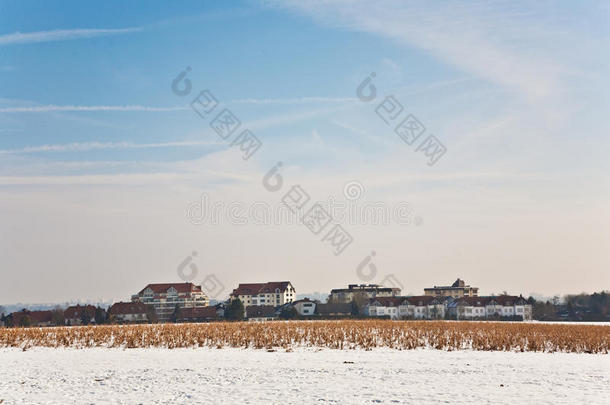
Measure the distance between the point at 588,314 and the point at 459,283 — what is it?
52.3 m

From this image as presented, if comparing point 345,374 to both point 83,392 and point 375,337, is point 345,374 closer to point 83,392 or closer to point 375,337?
point 83,392

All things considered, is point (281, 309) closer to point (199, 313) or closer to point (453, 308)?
point (199, 313)

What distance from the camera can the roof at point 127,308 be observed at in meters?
124

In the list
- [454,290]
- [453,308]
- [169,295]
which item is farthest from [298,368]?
[454,290]

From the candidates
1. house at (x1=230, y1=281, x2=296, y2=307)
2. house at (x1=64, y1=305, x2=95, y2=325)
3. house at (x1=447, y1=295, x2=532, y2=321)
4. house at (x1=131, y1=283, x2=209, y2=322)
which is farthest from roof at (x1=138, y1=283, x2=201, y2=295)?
house at (x1=447, y1=295, x2=532, y2=321)

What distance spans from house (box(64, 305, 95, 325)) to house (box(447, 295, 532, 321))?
7564 centimetres

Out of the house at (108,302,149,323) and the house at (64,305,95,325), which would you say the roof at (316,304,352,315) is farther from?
the house at (64,305,95,325)

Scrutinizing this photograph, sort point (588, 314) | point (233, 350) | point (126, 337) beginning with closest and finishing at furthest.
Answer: point (233, 350) < point (126, 337) < point (588, 314)

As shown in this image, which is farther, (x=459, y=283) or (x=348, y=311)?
(x=459, y=283)

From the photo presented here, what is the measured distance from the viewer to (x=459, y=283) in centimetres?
18012

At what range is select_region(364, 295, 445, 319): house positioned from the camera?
436 feet

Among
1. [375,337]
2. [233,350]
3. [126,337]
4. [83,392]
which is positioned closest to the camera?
[83,392]

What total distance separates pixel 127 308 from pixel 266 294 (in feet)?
162

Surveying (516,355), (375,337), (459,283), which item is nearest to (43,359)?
(375,337)
